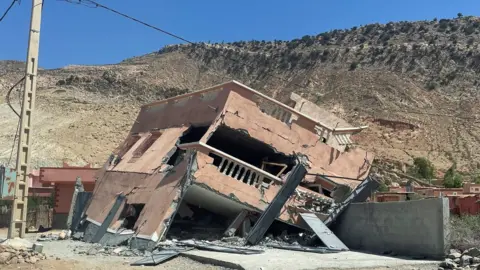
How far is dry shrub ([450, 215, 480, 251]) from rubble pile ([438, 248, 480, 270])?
2.92ft

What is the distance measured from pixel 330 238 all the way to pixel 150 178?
6.08m

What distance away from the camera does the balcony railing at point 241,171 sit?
16.2 meters

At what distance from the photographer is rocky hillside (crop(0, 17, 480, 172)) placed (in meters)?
47.3

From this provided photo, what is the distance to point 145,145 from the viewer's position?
68.3 feet

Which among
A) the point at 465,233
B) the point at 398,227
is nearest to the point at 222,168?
the point at 398,227

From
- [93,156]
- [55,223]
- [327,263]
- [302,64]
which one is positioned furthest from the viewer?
[302,64]

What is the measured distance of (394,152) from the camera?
146 feet

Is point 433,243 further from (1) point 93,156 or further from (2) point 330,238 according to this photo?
(1) point 93,156

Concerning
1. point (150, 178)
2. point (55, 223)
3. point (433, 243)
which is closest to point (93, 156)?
point (55, 223)

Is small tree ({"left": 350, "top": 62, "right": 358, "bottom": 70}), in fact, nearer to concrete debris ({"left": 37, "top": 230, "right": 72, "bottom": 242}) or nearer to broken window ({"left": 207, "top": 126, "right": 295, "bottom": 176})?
broken window ({"left": 207, "top": 126, "right": 295, "bottom": 176})

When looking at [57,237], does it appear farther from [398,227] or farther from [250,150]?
[398,227]

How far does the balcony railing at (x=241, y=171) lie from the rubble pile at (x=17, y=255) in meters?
5.67

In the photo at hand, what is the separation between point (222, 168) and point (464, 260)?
789cm

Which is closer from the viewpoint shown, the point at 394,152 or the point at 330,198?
the point at 330,198
